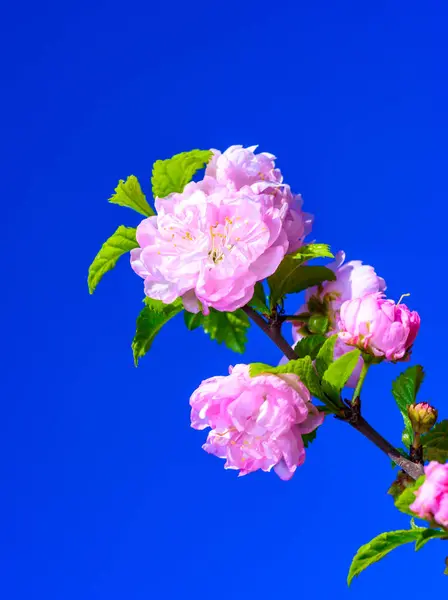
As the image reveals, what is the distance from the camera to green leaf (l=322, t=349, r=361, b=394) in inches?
55.6

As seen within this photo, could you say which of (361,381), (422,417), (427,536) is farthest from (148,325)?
(427,536)

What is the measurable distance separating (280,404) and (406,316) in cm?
26

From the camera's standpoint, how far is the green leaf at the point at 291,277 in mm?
1577

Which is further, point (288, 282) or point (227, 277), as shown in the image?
Result: point (288, 282)

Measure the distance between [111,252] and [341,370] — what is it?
0.55m

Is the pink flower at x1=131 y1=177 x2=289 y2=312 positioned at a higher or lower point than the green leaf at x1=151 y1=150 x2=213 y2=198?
lower

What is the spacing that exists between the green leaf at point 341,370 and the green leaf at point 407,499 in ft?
0.68

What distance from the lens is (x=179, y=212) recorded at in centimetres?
154

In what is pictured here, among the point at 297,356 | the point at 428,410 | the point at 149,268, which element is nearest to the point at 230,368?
the point at 297,356

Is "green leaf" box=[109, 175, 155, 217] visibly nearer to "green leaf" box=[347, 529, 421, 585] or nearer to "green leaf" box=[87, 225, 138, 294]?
"green leaf" box=[87, 225, 138, 294]

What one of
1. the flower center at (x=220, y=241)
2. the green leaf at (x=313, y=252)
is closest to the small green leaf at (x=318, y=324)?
the green leaf at (x=313, y=252)

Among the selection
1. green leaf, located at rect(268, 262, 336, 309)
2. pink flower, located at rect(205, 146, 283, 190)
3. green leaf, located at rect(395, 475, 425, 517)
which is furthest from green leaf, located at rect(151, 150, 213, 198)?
green leaf, located at rect(395, 475, 425, 517)

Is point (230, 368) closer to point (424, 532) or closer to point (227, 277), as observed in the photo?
point (227, 277)

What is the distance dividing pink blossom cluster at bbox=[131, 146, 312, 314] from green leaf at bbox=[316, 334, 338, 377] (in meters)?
0.16
